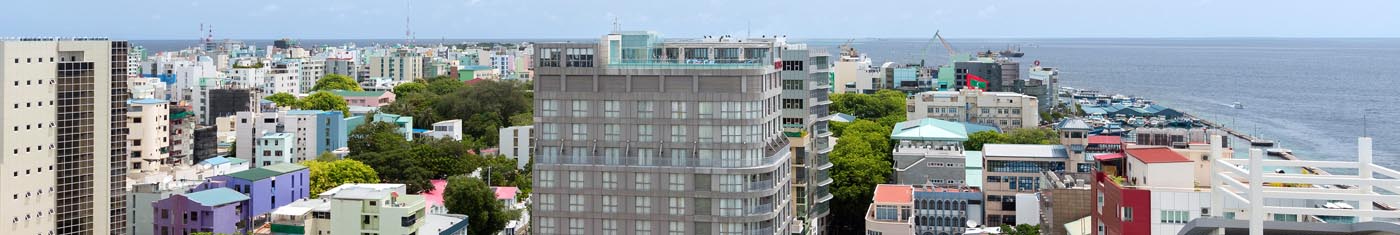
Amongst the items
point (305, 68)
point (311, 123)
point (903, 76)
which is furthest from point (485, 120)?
point (305, 68)

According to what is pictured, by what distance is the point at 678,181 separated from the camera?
3866 centimetres

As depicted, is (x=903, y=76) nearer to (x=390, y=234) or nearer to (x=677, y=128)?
(x=390, y=234)

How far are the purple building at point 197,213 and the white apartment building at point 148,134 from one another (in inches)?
→ 537

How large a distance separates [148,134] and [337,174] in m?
11.4

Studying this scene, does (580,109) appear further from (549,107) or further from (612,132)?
(612,132)

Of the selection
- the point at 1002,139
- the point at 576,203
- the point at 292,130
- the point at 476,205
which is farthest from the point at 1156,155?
the point at 292,130

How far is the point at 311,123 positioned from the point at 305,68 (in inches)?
3222

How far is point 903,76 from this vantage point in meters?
150

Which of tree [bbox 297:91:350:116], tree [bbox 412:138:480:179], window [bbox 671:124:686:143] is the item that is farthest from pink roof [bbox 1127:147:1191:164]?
tree [bbox 297:91:350:116]

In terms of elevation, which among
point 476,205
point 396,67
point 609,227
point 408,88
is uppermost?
point 396,67

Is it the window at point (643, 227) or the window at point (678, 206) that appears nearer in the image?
the window at point (678, 206)

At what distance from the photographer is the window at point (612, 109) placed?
38906 millimetres

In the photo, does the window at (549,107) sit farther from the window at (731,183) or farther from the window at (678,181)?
the window at (731,183)

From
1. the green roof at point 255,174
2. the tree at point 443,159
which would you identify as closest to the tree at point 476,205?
the green roof at point 255,174
